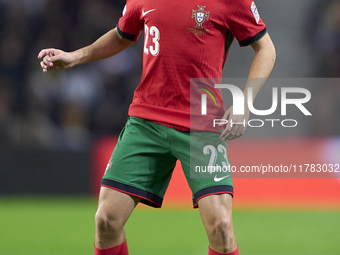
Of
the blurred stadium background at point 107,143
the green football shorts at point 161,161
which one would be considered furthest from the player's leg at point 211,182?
the blurred stadium background at point 107,143

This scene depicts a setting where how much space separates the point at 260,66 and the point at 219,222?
2.42ft

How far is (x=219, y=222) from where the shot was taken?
224 cm

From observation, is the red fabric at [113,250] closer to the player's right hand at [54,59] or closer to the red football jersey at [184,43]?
the red football jersey at [184,43]

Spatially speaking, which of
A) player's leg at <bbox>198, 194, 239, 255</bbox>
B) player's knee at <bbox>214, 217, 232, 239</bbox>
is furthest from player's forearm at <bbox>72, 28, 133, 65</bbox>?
player's knee at <bbox>214, 217, 232, 239</bbox>

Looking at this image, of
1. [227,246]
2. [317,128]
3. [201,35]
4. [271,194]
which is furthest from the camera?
[317,128]

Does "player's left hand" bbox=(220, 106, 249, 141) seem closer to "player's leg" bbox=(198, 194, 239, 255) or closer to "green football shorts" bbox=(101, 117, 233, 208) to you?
"green football shorts" bbox=(101, 117, 233, 208)

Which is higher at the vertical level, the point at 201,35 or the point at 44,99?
the point at 201,35

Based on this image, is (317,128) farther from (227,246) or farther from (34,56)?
(227,246)

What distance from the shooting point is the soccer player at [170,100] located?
2408mm

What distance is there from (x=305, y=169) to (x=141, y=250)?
244 cm

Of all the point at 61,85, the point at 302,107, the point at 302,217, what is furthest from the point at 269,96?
the point at 61,85

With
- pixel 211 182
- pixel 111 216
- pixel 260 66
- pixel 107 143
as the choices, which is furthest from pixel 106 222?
pixel 107 143

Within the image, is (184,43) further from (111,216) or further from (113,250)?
(113,250)

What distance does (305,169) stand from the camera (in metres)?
5.66
